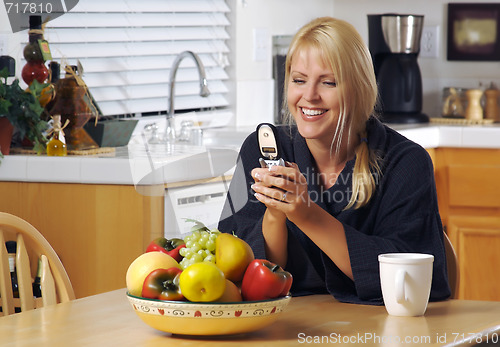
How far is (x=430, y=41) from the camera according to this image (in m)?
4.16

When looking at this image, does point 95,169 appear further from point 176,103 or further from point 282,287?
point 282,287

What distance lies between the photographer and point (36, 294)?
2.30m

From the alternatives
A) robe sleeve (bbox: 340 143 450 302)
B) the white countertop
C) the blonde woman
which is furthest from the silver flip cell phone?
the white countertop

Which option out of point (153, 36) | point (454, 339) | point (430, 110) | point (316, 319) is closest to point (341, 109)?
point (316, 319)

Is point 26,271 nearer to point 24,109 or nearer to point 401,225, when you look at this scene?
point 401,225

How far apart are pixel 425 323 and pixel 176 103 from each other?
2.19 metres

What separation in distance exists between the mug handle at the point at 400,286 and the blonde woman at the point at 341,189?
0.16 metres

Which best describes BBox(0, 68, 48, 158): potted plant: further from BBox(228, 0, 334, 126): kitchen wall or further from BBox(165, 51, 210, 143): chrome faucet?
BBox(228, 0, 334, 126): kitchen wall

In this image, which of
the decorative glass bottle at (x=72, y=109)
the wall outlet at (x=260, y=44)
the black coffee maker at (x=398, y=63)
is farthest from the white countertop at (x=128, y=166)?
the black coffee maker at (x=398, y=63)

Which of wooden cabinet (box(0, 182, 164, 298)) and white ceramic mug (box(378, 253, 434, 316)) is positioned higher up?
A: white ceramic mug (box(378, 253, 434, 316))

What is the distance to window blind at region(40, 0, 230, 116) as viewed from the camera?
286 centimetres

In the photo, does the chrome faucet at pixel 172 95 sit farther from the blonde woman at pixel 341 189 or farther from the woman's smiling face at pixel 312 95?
the woman's smiling face at pixel 312 95

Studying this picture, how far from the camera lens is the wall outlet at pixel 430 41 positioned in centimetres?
416

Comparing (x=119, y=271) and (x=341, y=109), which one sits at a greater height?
(x=341, y=109)
